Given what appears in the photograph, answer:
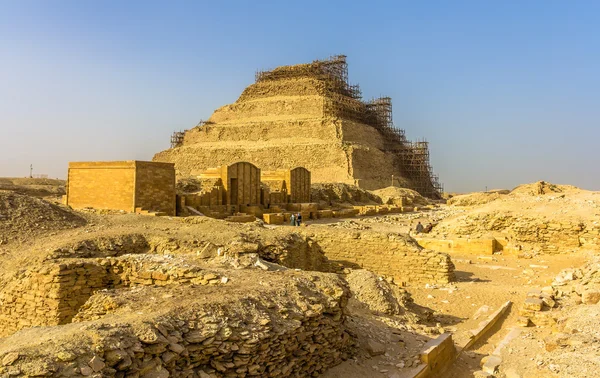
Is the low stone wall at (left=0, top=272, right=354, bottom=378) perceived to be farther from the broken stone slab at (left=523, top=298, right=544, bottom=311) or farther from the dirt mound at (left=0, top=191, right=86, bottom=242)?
the dirt mound at (left=0, top=191, right=86, bottom=242)

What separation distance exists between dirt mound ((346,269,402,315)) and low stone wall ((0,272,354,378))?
2.00 metres

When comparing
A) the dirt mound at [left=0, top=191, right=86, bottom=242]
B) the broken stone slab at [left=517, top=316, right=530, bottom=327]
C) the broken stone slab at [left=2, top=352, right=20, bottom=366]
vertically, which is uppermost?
the dirt mound at [left=0, top=191, right=86, bottom=242]

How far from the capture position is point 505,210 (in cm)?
1675

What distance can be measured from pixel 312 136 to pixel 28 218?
165ft

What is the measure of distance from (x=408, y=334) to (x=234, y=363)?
11.2 ft

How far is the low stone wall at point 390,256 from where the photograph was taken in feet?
33.8

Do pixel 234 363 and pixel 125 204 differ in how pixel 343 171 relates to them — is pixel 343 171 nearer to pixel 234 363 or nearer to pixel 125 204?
pixel 125 204

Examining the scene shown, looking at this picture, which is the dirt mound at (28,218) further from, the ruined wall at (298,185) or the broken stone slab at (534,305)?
the ruined wall at (298,185)

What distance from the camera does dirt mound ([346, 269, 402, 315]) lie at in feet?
24.7

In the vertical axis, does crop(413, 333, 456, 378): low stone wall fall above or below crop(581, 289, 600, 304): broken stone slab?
below

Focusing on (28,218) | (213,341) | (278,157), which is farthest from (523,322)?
(278,157)

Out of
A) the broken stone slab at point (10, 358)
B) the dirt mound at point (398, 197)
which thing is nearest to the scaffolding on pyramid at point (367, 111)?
the dirt mound at point (398, 197)

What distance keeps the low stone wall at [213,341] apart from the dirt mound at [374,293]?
78.9 inches

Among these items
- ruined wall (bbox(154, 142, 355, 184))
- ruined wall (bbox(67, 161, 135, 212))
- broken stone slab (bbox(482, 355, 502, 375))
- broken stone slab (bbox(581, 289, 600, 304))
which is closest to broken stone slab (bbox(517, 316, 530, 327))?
broken stone slab (bbox(581, 289, 600, 304))
